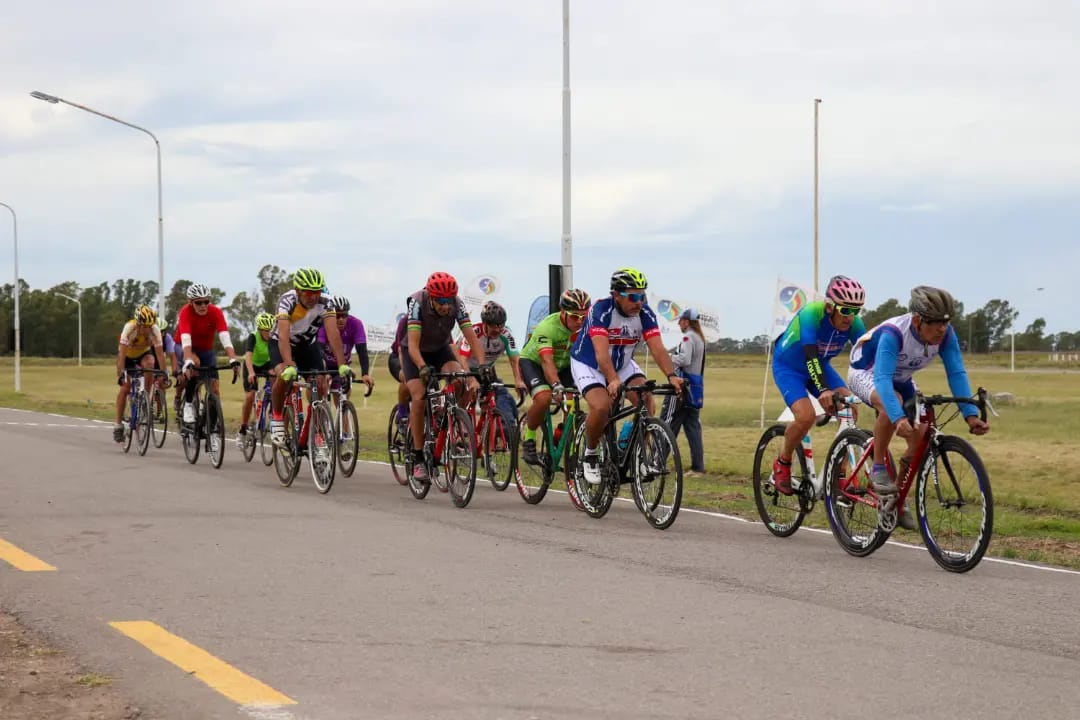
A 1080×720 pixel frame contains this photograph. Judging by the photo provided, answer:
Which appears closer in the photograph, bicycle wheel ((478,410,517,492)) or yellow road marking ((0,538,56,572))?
yellow road marking ((0,538,56,572))

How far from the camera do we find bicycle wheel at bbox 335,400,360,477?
565 inches

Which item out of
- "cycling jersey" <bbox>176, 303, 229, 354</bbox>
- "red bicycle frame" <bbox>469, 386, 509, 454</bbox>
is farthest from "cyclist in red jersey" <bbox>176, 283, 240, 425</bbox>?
"red bicycle frame" <bbox>469, 386, 509, 454</bbox>

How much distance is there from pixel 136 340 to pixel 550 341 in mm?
8068

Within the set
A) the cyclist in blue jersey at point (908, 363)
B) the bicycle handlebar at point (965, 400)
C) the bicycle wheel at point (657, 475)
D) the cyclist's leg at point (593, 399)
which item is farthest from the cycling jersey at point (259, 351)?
the bicycle handlebar at point (965, 400)

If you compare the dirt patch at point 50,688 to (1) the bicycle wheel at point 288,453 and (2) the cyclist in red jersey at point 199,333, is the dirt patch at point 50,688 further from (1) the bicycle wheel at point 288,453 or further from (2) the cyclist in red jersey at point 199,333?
(2) the cyclist in red jersey at point 199,333

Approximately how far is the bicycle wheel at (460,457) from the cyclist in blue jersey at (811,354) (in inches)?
114

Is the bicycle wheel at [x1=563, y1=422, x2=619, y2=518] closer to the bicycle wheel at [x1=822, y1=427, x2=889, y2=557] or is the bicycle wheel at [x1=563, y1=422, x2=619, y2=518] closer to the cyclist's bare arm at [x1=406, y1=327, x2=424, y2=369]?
the cyclist's bare arm at [x1=406, y1=327, x2=424, y2=369]

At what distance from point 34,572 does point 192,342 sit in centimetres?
873

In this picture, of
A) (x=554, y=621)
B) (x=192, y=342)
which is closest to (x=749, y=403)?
(x=192, y=342)

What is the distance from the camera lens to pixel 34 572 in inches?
343

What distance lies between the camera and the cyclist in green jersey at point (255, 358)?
17.6 m

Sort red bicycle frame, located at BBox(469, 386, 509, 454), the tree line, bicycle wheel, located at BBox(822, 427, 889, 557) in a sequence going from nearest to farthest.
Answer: bicycle wheel, located at BBox(822, 427, 889, 557) < red bicycle frame, located at BBox(469, 386, 509, 454) < the tree line

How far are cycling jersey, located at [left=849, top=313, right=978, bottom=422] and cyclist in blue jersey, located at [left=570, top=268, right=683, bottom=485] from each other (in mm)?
2353

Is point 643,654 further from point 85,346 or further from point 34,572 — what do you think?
point 85,346
